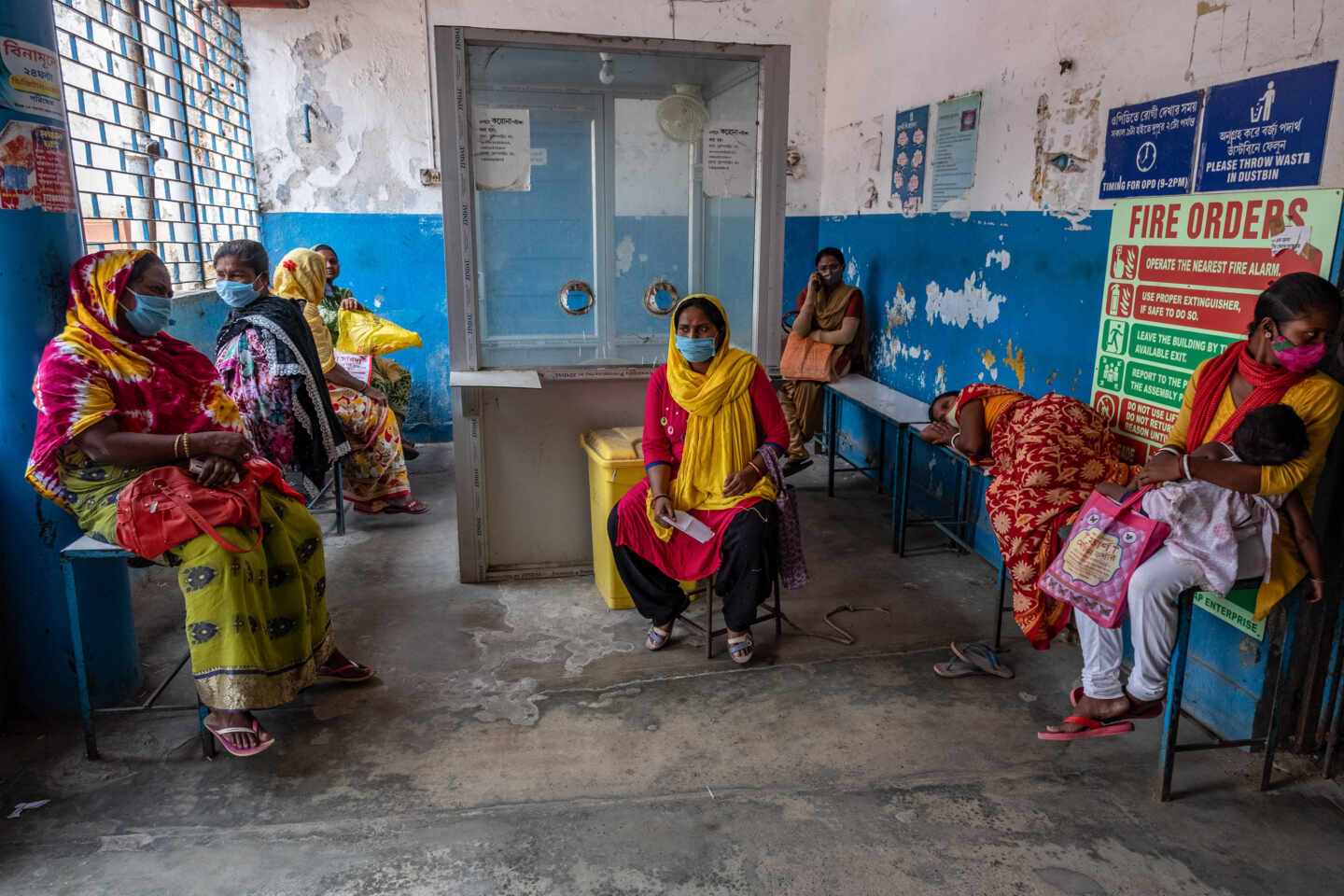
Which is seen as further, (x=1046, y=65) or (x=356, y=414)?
(x=356, y=414)

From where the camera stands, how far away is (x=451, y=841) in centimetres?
236

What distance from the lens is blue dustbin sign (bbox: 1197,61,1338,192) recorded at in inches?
98.6

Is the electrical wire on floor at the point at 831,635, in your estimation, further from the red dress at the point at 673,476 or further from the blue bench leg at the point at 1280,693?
the blue bench leg at the point at 1280,693

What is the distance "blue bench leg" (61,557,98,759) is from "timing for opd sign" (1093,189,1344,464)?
3.57 m

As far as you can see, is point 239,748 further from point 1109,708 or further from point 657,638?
point 1109,708

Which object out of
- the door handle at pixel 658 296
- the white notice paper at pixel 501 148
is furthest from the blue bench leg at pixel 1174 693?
the white notice paper at pixel 501 148

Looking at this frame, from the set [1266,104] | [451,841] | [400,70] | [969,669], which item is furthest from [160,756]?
[400,70]

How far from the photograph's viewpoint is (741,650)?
11.1ft

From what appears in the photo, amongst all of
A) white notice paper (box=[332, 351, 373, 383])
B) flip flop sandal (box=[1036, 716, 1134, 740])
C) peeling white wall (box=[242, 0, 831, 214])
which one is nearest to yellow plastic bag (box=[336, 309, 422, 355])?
Result: white notice paper (box=[332, 351, 373, 383])

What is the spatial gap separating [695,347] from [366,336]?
284cm

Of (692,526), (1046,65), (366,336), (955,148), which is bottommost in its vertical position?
(692,526)

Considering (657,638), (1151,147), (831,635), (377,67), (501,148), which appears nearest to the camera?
(1151,147)

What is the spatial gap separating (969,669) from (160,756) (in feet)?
9.10

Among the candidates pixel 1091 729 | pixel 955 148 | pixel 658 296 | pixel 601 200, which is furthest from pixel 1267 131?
pixel 601 200
